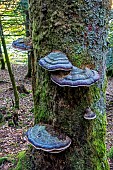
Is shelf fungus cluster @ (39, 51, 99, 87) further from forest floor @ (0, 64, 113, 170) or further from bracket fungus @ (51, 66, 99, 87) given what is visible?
forest floor @ (0, 64, 113, 170)

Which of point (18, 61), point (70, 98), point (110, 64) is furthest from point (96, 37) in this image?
point (18, 61)

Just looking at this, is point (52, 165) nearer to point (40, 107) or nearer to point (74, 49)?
point (40, 107)

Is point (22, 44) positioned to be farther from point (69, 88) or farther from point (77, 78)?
point (77, 78)

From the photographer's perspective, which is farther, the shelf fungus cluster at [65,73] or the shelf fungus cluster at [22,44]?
the shelf fungus cluster at [22,44]

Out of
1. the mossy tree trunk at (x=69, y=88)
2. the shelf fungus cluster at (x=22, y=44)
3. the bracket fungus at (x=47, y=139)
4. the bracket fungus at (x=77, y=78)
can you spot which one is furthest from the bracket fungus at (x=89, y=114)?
the shelf fungus cluster at (x=22, y=44)

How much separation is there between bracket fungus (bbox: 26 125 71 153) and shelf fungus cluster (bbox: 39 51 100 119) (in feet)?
1.66

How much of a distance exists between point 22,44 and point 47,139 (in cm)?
95

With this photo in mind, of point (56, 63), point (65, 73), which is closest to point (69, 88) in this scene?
point (65, 73)

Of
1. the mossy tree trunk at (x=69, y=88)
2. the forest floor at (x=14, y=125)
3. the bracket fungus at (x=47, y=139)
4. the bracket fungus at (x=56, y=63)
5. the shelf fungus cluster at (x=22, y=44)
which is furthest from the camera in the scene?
the forest floor at (x=14, y=125)

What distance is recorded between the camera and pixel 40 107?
2439mm

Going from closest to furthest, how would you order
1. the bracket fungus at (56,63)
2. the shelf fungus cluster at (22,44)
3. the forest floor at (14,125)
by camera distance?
the bracket fungus at (56,63) < the shelf fungus cluster at (22,44) < the forest floor at (14,125)

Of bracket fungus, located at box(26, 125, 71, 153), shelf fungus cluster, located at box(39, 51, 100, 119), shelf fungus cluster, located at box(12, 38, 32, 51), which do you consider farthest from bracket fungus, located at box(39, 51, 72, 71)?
bracket fungus, located at box(26, 125, 71, 153)

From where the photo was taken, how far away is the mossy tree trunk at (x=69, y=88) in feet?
6.91

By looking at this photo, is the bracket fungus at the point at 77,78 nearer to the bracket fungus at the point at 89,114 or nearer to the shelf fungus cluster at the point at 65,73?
the shelf fungus cluster at the point at 65,73
